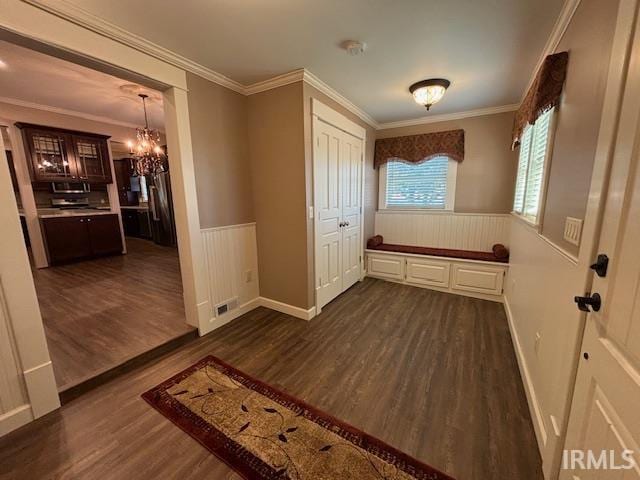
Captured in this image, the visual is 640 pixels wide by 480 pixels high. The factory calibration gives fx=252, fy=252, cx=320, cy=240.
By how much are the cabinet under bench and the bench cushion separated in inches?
2.2

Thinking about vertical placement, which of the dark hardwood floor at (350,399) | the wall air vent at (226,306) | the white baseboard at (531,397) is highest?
the wall air vent at (226,306)

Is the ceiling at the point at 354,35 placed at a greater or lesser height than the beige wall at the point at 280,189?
greater

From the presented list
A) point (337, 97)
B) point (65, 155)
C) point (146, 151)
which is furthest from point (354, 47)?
point (65, 155)

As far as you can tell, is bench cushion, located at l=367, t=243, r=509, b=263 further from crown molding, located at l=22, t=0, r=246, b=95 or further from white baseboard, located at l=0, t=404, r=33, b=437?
white baseboard, located at l=0, t=404, r=33, b=437

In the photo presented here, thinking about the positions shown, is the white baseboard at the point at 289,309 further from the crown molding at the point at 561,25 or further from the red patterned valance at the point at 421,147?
the crown molding at the point at 561,25

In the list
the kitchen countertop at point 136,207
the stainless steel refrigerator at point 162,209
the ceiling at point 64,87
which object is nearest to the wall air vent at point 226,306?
the ceiling at point 64,87

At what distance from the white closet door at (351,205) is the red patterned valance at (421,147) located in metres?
0.71

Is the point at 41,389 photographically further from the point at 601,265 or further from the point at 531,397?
the point at 531,397

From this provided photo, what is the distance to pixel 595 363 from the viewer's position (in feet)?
2.89

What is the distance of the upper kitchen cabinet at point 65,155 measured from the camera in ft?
13.4

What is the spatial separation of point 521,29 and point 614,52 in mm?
1227

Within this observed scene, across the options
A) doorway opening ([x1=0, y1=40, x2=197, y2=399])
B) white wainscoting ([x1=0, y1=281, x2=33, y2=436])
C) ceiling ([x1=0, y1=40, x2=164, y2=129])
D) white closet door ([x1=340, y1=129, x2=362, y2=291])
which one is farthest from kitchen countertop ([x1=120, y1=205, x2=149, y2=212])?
white wainscoting ([x1=0, y1=281, x2=33, y2=436])

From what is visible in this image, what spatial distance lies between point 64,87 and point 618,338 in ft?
17.3

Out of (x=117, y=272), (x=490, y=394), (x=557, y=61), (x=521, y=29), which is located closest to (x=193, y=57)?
(x=521, y=29)
